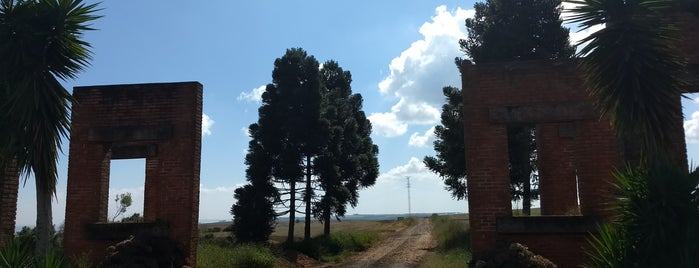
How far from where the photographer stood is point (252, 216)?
22.8m

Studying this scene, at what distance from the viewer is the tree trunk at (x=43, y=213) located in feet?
29.6

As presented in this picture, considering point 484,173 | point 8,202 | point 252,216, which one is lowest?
point 252,216

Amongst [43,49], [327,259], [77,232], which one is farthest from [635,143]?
[327,259]

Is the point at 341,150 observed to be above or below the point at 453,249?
above

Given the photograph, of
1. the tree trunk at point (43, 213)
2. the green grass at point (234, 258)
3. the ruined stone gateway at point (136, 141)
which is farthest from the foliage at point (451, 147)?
the tree trunk at point (43, 213)

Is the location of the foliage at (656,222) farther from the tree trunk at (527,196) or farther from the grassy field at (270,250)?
the tree trunk at (527,196)

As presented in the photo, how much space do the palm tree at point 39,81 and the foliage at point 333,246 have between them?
14.5m

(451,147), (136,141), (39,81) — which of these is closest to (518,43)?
(451,147)

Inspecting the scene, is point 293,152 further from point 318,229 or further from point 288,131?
point 318,229

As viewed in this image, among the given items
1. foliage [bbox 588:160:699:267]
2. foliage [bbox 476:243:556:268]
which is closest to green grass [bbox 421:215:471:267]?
foliage [bbox 476:243:556:268]

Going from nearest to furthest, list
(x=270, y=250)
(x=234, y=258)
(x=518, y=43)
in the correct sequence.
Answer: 1. (x=234, y=258)
2. (x=270, y=250)
3. (x=518, y=43)

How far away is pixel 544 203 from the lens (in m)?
12.9

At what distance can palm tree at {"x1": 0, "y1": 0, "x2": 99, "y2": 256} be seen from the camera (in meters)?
8.83

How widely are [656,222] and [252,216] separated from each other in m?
17.9
